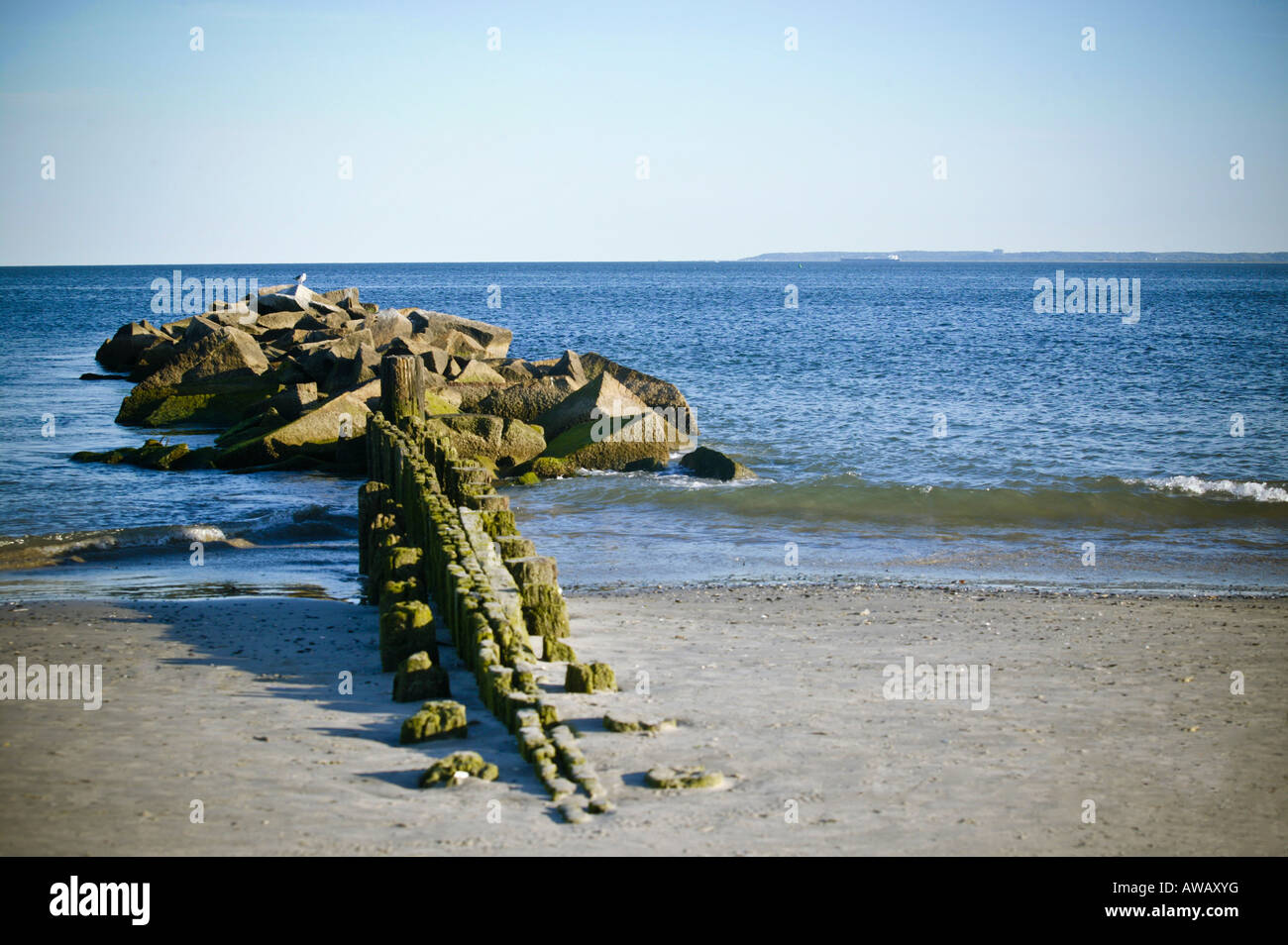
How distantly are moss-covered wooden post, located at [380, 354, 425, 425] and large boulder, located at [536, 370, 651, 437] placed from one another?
158 inches

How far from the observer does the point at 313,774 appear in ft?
20.5

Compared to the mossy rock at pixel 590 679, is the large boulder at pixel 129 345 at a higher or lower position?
higher

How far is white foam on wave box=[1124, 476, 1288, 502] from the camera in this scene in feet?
58.0

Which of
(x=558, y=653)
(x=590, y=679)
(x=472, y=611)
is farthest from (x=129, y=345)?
(x=590, y=679)

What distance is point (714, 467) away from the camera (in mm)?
19625

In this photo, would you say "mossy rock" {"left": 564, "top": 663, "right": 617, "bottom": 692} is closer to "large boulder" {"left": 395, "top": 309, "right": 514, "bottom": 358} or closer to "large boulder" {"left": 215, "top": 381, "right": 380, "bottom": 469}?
"large boulder" {"left": 215, "top": 381, "right": 380, "bottom": 469}

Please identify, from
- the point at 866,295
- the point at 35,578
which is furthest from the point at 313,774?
the point at 866,295

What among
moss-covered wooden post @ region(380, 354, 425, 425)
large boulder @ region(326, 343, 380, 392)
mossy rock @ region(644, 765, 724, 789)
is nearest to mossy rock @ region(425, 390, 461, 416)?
moss-covered wooden post @ region(380, 354, 425, 425)

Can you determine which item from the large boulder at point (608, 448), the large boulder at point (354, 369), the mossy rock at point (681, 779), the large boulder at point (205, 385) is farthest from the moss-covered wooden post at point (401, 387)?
the mossy rock at point (681, 779)

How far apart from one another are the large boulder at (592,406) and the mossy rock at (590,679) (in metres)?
12.9

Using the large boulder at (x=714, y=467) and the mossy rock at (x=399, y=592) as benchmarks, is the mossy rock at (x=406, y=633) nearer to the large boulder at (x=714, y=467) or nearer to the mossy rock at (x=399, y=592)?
the mossy rock at (x=399, y=592)

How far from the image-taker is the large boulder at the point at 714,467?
1950 cm
